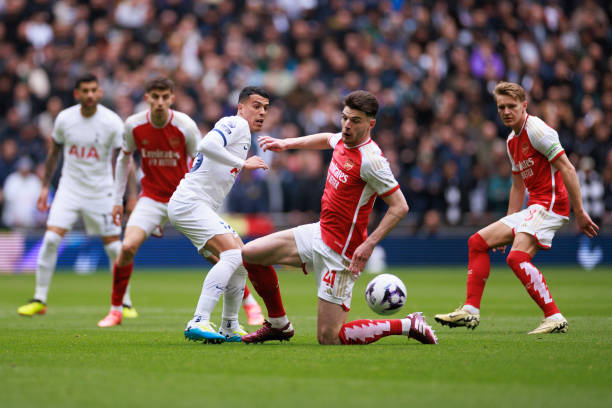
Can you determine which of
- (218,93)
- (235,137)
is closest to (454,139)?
(218,93)

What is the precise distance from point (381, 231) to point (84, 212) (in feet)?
19.3

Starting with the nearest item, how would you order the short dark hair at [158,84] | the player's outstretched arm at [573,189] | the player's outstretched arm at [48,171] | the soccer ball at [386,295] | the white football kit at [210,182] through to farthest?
1. the soccer ball at [386,295]
2. the white football kit at [210,182]
3. the player's outstretched arm at [573,189]
4. the short dark hair at [158,84]
5. the player's outstretched arm at [48,171]

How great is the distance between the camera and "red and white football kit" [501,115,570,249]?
9.52m

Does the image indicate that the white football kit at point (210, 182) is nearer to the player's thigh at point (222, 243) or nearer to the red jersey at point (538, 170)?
the player's thigh at point (222, 243)

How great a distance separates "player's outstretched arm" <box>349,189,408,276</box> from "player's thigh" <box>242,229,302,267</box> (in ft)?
2.20

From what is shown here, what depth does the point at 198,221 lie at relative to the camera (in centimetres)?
876

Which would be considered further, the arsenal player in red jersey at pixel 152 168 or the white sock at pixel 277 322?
the arsenal player in red jersey at pixel 152 168

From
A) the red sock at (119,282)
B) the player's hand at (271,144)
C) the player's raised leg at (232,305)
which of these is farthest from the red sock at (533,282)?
the red sock at (119,282)

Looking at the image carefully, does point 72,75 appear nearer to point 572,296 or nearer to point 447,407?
point 572,296

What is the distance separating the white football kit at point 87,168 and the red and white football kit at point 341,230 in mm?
4653

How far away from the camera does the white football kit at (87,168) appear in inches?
474

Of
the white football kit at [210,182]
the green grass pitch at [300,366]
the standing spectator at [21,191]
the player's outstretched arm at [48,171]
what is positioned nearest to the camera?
the green grass pitch at [300,366]

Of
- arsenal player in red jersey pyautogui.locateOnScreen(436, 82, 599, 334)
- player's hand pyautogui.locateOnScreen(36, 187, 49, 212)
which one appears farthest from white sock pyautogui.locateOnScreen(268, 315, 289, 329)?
player's hand pyautogui.locateOnScreen(36, 187, 49, 212)

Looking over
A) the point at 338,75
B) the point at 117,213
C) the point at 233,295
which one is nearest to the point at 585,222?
the point at 233,295
